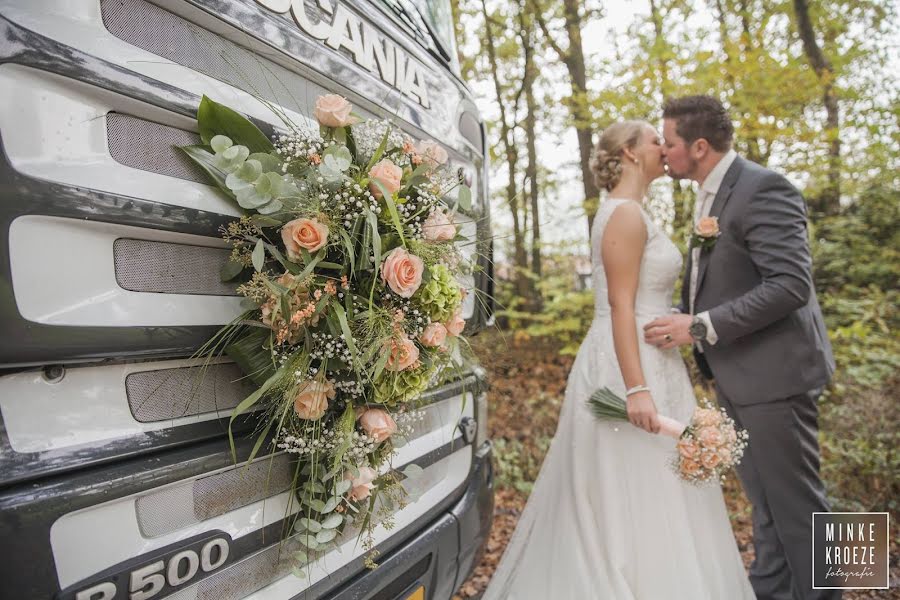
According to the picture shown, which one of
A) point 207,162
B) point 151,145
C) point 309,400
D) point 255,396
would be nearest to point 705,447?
point 309,400

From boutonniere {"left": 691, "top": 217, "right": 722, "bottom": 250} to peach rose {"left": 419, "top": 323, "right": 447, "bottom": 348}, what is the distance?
163 centimetres

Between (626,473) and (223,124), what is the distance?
2169mm

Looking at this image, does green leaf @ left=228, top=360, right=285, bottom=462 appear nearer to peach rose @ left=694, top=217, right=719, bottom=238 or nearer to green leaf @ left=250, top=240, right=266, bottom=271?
green leaf @ left=250, top=240, right=266, bottom=271

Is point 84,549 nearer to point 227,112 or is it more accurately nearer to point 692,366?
point 227,112

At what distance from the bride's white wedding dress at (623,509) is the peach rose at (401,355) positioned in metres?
1.52

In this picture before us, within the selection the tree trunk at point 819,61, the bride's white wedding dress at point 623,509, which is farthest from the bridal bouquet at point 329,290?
the tree trunk at point 819,61

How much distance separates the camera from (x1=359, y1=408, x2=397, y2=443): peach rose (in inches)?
54.2

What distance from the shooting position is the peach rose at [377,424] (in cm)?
138

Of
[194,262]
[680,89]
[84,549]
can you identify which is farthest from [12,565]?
[680,89]

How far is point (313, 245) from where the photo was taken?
1210mm

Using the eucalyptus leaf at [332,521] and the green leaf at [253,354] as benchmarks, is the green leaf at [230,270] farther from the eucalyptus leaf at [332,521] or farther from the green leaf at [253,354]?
the eucalyptus leaf at [332,521]

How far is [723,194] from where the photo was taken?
101 inches

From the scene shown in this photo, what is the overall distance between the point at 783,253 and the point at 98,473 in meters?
2.44

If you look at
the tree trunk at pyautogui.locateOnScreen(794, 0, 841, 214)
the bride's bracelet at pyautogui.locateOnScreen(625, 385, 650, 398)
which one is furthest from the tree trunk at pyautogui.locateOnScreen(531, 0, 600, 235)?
the bride's bracelet at pyautogui.locateOnScreen(625, 385, 650, 398)
